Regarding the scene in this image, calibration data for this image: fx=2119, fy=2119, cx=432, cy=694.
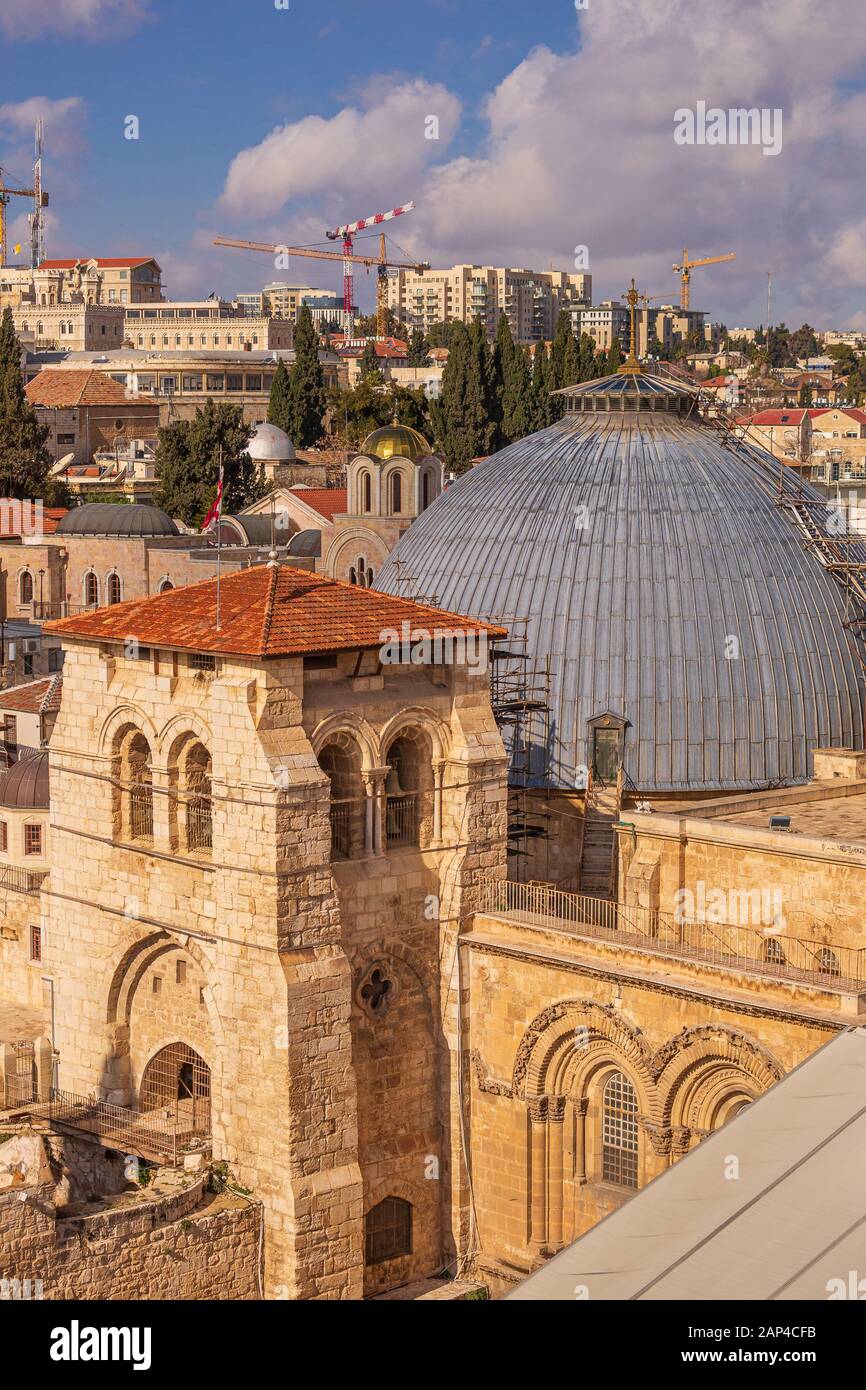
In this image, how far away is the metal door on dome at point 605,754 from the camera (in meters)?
40.6

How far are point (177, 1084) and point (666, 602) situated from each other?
1359cm

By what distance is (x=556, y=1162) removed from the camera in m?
33.3

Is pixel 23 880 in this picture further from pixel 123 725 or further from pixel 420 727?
pixel 420 727

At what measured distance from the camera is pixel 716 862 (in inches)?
1389

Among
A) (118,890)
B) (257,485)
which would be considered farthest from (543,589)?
(257,485)

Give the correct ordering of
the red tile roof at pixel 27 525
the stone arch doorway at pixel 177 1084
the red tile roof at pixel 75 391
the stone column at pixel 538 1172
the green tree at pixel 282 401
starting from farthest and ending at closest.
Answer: the red tile roof at pixel 75 391 < the green tree at pixel 282 401 < the red tile roof at pixel 27 525 < the stone arch doorway at pixel 177 1084 < the stone column at pixel 538 1172

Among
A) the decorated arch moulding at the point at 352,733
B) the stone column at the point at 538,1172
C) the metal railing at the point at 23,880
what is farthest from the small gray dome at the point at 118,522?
the stone column at the point at 538,1172

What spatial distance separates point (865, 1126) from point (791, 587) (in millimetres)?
17884

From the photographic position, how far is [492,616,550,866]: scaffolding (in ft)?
133

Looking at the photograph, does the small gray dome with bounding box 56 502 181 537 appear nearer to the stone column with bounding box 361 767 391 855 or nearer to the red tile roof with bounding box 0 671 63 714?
the red tile roof with bounding box 0 671 63 714

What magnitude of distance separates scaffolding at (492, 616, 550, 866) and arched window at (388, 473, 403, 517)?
97.6ft

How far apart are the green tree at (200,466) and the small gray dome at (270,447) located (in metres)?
7.20

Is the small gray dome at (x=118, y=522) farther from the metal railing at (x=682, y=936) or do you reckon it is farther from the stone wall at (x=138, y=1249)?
the stone wall at (x=138, y=1249)
